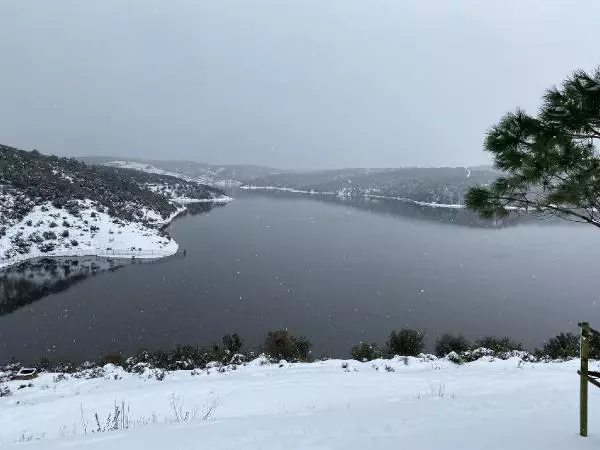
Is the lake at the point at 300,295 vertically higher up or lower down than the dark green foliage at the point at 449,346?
lower down

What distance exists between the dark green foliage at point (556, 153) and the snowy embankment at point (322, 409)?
358 cm

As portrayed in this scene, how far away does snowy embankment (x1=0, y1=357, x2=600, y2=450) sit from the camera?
5.43 meters

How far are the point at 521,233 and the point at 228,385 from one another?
122889 millimetres

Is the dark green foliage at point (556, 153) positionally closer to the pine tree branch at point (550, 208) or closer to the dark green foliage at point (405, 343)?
the pine tree branch at point (550, 208)

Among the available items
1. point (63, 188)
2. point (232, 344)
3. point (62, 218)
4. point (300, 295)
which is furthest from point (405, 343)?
point (63, 188)

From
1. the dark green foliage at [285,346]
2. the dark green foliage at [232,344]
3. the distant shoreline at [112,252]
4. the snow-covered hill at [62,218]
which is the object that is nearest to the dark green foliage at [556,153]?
the dark green foliage at [285,346]

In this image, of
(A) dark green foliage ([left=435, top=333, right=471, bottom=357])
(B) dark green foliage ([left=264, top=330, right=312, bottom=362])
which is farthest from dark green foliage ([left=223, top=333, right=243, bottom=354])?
(A) dark green foliage ([left=435, top=333, right=471, bottom=357])

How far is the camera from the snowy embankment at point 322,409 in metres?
5.43

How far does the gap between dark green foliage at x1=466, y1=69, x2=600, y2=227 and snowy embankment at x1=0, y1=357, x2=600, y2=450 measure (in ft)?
11.7

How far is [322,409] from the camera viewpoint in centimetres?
811

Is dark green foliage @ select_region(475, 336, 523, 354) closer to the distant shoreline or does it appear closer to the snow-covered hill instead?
the distant shoreline

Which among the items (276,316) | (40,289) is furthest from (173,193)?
(276,316)

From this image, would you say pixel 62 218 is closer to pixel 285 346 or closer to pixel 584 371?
pixel 285 346

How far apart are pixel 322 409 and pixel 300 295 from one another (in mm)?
42118
